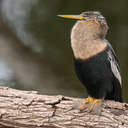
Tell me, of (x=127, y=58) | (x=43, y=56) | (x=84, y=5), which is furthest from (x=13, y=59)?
(x=127, y=58)

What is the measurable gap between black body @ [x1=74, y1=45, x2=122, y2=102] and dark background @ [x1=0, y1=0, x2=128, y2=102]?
1.49 meters

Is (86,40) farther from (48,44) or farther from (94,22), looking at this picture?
(48,44)

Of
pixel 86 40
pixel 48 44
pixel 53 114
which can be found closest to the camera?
pixel 53 114

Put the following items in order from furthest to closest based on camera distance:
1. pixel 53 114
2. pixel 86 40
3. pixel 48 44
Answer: pixel 48 44 → pixel 86 40 → pixel 53 114

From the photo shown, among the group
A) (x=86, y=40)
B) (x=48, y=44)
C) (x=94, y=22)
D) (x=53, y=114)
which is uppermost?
(x=94, y=22)

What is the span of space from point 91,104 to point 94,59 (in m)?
0.38

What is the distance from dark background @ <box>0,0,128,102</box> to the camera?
187 inches

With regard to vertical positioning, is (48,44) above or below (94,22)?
below

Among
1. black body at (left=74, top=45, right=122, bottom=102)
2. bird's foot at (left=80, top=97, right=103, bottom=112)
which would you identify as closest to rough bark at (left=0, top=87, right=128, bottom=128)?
bird's foot at (left=80, top=97, right=103, bottom=112)

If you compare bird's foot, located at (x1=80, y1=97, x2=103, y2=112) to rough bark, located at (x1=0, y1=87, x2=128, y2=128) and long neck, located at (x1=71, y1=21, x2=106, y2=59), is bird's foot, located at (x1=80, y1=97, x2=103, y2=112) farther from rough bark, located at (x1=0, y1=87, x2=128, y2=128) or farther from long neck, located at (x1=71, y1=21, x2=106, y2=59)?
long neck, located at (x1=71, y1=21, x2=106, y2=59)

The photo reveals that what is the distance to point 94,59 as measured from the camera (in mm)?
3119

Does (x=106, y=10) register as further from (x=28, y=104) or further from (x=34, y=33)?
(x=28, y=104)

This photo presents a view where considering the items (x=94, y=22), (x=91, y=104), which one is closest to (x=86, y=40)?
(x=94, y=22)

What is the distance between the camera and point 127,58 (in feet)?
16.5
